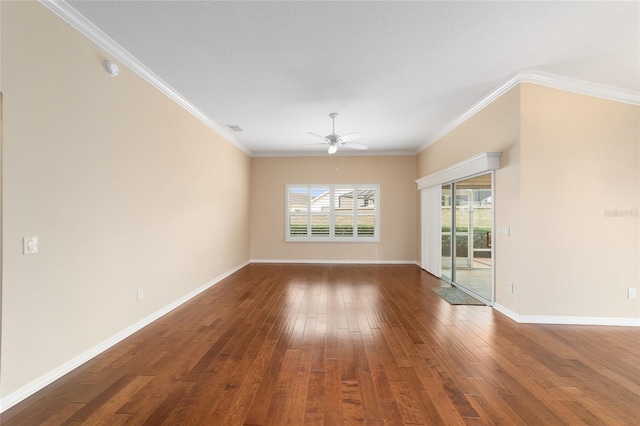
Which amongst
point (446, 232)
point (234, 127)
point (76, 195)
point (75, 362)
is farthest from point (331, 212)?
point (75, 362)

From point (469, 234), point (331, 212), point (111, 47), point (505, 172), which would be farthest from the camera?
point (331, 212)

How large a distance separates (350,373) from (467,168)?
11.7 ft

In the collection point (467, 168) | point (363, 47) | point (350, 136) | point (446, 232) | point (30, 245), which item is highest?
point (363, 47)

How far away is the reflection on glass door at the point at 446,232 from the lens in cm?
538

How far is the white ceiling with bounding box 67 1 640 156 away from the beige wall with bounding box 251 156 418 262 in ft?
10.5

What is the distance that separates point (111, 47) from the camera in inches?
106

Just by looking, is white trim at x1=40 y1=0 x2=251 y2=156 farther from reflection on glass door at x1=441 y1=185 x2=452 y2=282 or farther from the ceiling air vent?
reflection on glass door at x1=441 y1=185 x2=452 y2=282

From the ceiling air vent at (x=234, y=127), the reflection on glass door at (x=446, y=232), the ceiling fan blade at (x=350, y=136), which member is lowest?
the reflection on glass door at (x=446, y=232)

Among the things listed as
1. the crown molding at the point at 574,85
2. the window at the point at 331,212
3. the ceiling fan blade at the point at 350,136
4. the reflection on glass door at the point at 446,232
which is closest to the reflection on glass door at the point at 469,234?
the reflection on glass door at the point at 446,232

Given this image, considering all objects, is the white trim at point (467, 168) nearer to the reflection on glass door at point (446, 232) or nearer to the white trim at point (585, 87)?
the reflection on glass door at point (446, 232)

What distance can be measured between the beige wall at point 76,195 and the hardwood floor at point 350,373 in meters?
0.38

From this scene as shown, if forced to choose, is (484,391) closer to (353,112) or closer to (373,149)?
(353,112)

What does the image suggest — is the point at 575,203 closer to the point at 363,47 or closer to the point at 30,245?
the point at 363,47

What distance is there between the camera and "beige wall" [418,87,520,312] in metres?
3.46
